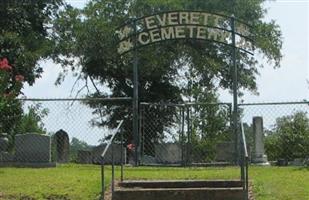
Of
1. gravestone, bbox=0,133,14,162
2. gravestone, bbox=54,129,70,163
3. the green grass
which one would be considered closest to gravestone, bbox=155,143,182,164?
gravestone, bbox=54,129,70,163

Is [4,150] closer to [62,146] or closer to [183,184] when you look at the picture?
[62,146]

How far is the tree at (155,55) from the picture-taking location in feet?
101

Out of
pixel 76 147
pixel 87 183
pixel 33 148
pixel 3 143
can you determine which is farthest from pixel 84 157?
pixel 87 183

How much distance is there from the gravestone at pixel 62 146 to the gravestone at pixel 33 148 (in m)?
0.76

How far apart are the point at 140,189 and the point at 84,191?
0.97 meters

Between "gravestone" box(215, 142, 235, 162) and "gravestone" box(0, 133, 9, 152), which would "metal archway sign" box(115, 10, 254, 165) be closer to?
"gravestone" box(215, 142, 235, 162)

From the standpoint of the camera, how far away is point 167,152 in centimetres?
2009

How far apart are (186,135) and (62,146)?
12.2 feet

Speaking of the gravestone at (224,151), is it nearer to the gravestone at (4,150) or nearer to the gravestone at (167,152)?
the gravestone at (167,152)

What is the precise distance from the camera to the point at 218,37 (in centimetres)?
2009

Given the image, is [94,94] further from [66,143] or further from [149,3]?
[66,143]

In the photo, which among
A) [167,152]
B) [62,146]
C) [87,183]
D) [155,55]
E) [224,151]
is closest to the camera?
[87,183]

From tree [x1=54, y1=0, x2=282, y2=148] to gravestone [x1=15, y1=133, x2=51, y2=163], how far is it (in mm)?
11931

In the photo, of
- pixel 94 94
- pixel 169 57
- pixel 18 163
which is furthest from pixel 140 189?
pixel 94 94
